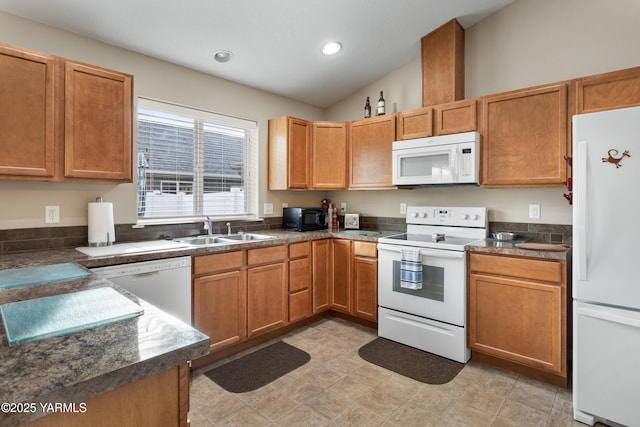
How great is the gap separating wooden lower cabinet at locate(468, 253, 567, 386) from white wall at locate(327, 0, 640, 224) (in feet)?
2.24

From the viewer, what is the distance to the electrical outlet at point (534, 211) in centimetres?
281

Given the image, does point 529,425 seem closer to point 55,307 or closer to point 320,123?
point 55,307

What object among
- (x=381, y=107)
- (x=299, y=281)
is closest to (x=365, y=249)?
(x=299, y=281)

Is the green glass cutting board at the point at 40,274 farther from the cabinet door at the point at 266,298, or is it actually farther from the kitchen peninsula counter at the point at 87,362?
the cabinet door at the point at 266,298

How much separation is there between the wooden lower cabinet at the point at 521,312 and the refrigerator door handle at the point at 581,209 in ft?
0.98

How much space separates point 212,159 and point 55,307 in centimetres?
244

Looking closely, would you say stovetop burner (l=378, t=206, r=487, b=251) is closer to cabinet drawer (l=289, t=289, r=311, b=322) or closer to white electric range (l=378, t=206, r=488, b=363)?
white electric range (l=378, t=206, r=488, b=363)

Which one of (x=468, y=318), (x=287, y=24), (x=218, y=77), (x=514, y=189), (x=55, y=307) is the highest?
(x=287, y=24)

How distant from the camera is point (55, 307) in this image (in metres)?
1.11

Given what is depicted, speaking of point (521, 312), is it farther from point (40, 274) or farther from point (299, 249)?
point (40, 274)

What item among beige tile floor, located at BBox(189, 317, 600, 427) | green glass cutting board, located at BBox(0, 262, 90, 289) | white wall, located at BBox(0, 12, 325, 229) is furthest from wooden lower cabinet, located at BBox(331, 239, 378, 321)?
green glass cutting board, located at BBox(0, 262, 90, 289)

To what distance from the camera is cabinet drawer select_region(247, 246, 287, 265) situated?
2.82 meters

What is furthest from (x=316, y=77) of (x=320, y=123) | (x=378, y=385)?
(x=378, y=385)

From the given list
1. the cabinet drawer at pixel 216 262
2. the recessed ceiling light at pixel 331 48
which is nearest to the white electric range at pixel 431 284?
the cabinet drawer at pixel 216 262
